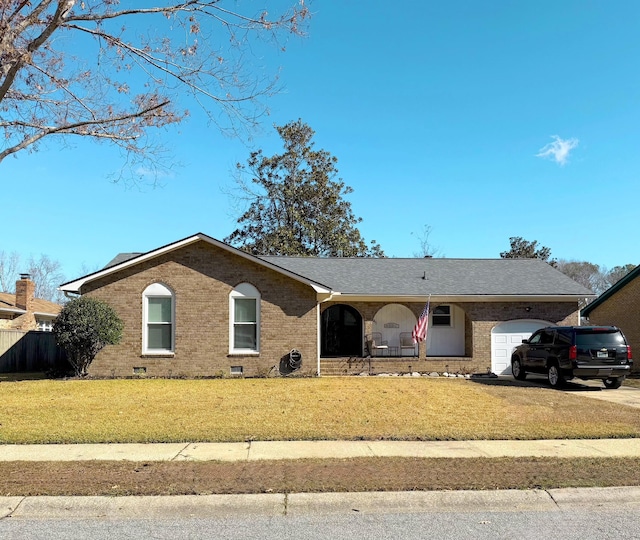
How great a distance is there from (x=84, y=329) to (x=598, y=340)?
47.5 ft

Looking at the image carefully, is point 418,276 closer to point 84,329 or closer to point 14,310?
point 84,329

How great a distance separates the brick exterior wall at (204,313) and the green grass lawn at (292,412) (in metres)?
1.55

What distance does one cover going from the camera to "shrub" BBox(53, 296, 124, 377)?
16.1 m

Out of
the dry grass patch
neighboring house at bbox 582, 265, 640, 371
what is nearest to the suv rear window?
neighboring house at bbox 582, 265, 640, 371

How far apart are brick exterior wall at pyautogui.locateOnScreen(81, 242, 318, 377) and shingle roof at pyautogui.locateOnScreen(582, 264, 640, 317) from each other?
12.9m

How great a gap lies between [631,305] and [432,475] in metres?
18.9

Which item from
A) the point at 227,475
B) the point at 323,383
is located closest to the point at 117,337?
the point at 323,383

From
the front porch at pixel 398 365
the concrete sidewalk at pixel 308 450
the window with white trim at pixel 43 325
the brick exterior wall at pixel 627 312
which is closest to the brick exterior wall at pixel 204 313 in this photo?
the front porch at pixel 398 365

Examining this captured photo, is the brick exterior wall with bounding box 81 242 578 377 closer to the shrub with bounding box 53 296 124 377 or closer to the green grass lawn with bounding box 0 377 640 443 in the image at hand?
the shrub with bounding box 53 296 124 377

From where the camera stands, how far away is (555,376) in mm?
15711

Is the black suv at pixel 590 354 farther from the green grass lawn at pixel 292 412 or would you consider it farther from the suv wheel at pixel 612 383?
the green grass lawn at pixel 292 412

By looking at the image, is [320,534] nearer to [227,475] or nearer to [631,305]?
[227,475]

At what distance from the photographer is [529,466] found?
22.5 feet

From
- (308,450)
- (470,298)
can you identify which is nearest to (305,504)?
(308,450)
